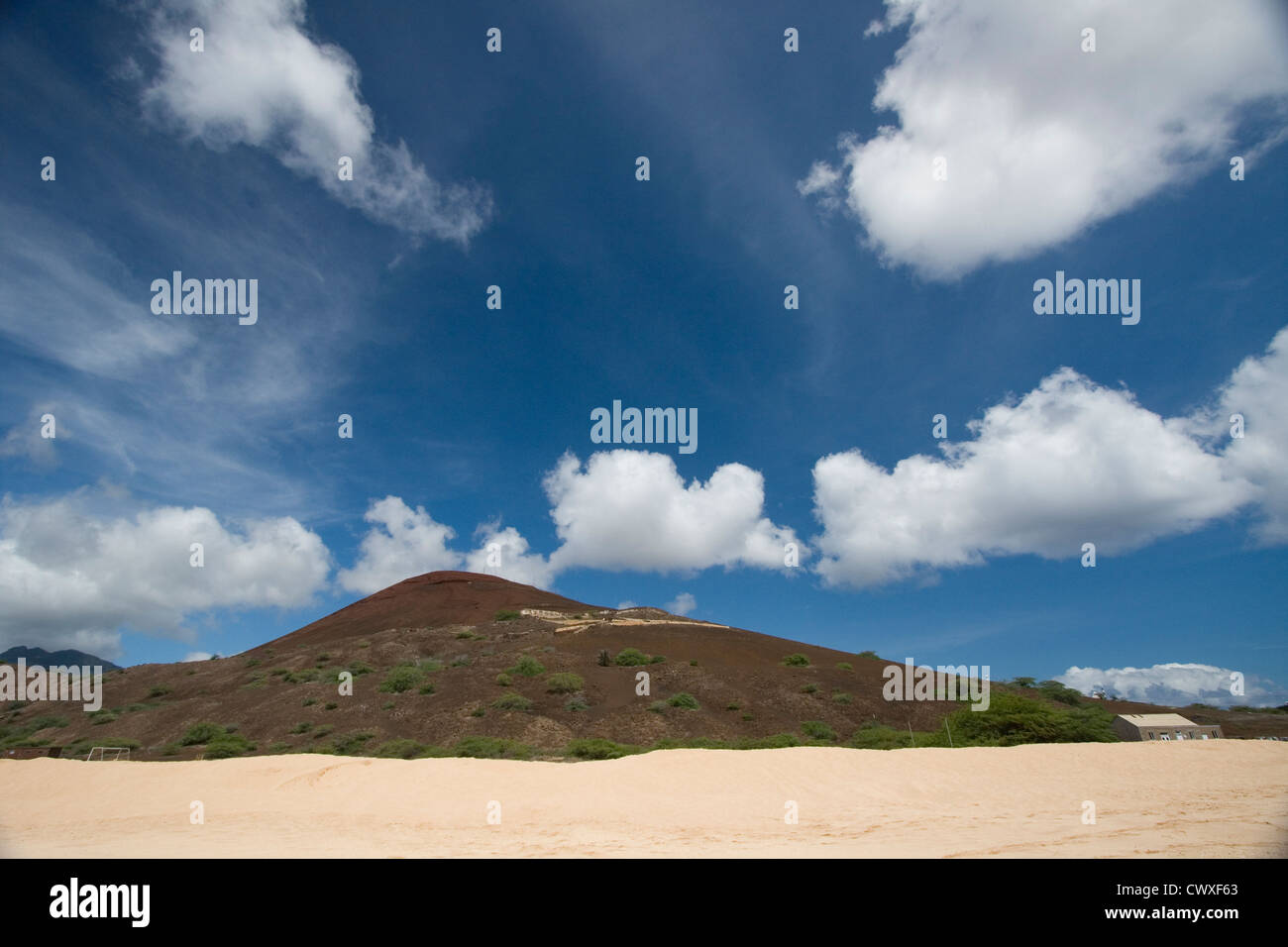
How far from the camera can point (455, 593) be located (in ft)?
260

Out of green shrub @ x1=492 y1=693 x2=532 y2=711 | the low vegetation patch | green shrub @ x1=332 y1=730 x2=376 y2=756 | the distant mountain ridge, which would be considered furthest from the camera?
the distant mountain ridge

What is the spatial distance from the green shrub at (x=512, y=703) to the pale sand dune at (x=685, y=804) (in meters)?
13.2

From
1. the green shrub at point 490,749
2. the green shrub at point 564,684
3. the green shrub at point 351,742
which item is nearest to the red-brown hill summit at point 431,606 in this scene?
the green shrub at point 564,684

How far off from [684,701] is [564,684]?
20.8 feet

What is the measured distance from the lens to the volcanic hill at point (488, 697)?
91.7 feet

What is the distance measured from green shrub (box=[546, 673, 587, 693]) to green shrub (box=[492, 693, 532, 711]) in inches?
97.4

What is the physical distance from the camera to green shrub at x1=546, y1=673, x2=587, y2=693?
3269cm

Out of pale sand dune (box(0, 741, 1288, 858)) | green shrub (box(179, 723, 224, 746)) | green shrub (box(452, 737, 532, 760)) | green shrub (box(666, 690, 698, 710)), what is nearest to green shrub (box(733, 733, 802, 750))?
green shrub (box(666, 690, 698, 710))

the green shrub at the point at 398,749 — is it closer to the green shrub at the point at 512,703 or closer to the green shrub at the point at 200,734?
the green shrub at the point at 512,703

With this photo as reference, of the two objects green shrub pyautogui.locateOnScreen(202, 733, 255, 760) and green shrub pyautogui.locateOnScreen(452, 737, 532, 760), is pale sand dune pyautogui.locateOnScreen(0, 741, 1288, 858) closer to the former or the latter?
green shrub pyautogui.locateOnScreen(452, 737, 532, 760)
